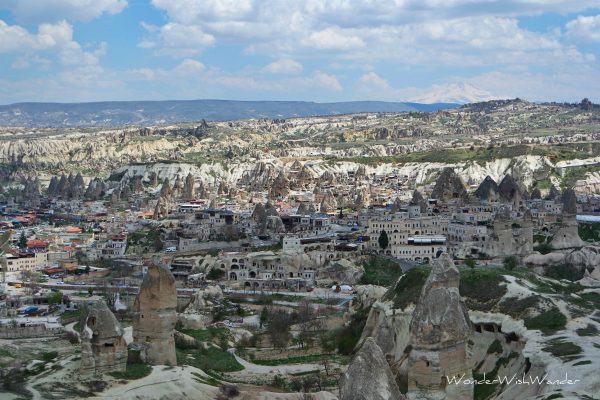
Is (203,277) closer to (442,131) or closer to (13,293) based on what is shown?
(13,293)

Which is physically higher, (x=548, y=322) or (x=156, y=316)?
(x=156, y=316)

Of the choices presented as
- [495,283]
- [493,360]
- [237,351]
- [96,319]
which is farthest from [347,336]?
[96,319]

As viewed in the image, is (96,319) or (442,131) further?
(442,131)

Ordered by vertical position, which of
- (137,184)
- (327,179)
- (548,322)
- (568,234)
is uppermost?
(548,322)

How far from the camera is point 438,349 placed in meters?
14.5

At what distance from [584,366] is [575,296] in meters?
10.6

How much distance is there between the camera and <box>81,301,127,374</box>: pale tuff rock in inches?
987

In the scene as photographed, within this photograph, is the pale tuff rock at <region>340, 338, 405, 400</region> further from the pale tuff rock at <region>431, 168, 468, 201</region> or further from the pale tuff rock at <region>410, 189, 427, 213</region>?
the pale tuff rock at <region>431, 168, 468, 201</region>

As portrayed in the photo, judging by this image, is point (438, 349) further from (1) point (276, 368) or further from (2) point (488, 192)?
(2) point (488, 192)

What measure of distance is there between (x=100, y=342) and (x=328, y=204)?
61582 mm

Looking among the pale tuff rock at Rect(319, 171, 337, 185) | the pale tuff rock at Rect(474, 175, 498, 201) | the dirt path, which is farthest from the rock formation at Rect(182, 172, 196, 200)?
the dirt path

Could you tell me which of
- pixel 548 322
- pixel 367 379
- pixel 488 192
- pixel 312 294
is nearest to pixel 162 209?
pixel 488 192

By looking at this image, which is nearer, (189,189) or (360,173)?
(189,189)

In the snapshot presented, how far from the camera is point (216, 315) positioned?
44.8m
